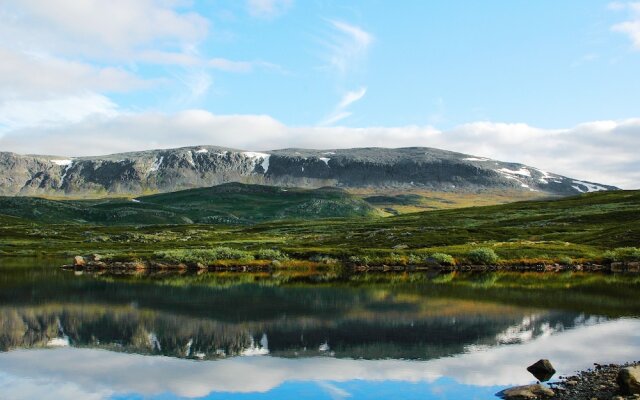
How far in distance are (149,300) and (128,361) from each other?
78.4 ft

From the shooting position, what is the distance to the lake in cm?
2945

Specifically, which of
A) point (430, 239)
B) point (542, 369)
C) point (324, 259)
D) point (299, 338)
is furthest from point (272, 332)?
point (430, 239)

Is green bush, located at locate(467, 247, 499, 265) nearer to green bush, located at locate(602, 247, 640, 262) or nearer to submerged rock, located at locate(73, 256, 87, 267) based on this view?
green bush, located at locate(602, 247, 640, 262)

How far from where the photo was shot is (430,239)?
4879 inches

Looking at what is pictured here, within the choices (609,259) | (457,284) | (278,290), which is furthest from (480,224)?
(278,290)

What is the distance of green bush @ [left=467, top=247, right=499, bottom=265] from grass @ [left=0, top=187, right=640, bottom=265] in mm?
984

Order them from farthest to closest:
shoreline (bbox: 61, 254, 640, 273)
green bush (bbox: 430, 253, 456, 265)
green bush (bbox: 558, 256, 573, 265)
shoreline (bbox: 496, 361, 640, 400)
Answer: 1. green bush (bbox: 558, 256, 573, 265)
2. green bush (bbox: 430, 253, 456, 265)
3. shoreline (bbox: 61, 254, 640, 273)
4. shoreline (bbox: 496, 361, 640, 400)

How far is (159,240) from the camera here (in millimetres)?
148250

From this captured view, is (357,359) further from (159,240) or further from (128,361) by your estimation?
(159,240)

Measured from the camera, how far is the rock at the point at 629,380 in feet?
80.4

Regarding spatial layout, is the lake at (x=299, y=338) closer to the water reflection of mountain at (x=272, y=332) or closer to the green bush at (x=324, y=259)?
the water reflection of mountain at (x=272, y=332)

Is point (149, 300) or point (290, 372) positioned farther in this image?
point (149, 300)

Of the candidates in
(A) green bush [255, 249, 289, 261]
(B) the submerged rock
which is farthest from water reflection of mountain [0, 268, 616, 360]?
(A) green bush [255, 249, 289, 261]

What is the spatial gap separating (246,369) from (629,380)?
1798 centimetres
